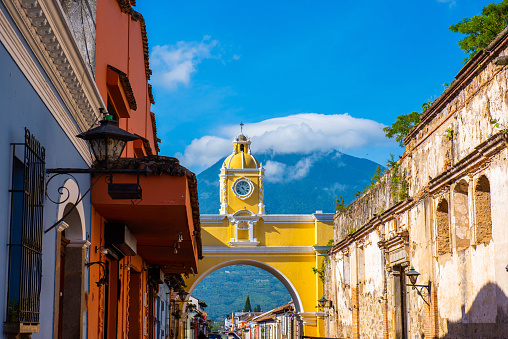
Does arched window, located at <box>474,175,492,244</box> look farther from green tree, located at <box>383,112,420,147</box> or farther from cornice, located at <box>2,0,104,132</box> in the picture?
green tree, located at <box>383,112,420,147</box>

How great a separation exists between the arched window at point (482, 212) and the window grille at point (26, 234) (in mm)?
6255

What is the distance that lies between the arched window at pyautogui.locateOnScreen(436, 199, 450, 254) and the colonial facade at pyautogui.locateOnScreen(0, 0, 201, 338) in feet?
12.9

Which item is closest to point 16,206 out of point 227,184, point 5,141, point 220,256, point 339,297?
point 5,141

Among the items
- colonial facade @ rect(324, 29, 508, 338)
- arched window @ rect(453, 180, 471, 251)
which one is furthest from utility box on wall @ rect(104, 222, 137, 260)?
arched window @ rect(453, 180, 471, 251)

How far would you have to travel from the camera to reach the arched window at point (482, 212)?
954cm

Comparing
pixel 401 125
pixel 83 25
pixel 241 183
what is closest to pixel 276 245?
pixel 241 183

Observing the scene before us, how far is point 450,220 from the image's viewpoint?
424 inches

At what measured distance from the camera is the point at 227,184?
32500 mm

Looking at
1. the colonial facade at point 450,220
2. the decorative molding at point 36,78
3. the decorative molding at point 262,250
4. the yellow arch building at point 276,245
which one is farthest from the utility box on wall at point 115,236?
the decorative molding at point 262,250

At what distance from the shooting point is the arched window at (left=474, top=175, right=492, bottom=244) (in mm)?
9539

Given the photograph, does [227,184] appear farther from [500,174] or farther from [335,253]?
[500,174]

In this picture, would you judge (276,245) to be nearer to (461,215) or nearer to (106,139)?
(461,215)

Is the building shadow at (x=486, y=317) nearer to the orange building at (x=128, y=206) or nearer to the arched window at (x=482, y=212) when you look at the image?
the arched window at (x=482, y=212)

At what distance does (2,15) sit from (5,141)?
82 cm
